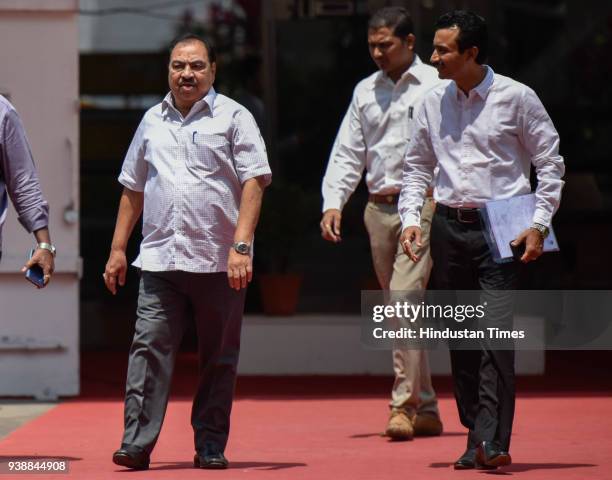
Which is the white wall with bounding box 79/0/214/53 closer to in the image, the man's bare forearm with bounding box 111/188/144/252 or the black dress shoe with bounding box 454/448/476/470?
the man's bare forearm with bounding box 111/188/144/252

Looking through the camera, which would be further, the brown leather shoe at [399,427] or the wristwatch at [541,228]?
the brown leather shoe at [399,427]

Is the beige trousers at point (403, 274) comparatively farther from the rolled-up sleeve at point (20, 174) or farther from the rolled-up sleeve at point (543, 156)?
the rolled-up sleeve at point (20, 174)

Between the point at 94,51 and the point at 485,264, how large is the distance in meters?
5.96

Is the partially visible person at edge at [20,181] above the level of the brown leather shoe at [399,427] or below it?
above

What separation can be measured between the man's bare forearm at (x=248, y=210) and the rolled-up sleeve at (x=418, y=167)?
2.29 ft

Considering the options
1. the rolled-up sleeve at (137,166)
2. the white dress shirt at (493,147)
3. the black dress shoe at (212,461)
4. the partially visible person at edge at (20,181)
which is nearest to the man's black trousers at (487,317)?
the white dress shirt at (493,147)

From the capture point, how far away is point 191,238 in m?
6.19

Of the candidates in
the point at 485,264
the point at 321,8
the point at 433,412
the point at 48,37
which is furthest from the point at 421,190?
the point at 321,8

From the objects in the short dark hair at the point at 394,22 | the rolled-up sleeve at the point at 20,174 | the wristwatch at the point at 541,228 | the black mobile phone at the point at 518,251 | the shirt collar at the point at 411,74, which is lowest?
the black mobile phone at the point at 518,251

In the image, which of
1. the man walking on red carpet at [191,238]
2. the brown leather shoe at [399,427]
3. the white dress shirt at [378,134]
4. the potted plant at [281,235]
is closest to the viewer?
the man walking on red carpet at [191,238]

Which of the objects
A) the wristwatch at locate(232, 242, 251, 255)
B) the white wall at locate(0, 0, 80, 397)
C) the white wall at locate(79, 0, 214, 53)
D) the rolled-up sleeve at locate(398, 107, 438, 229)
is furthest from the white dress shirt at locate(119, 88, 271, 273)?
the white wall at locate(79, 0, 214, 53)

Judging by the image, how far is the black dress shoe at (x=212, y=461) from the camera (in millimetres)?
6219

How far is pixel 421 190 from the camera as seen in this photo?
257 inches

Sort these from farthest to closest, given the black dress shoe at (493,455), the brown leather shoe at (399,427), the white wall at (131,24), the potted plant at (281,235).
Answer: the white wall at (131,24)
the potted plant at (281,235)
the brown leather shoe at (399,427)
the black dress shoe at (493,455)
